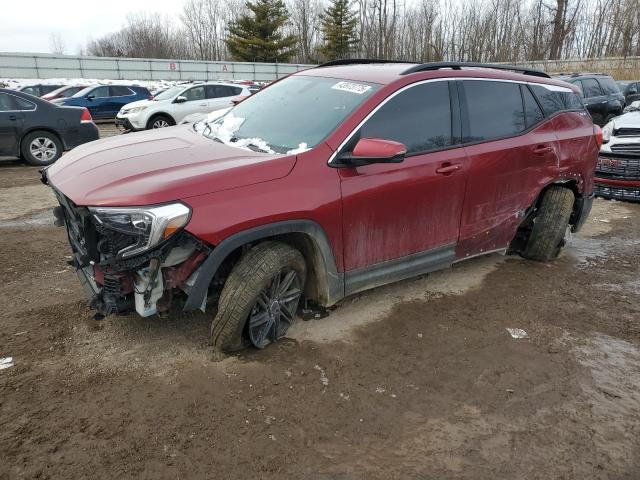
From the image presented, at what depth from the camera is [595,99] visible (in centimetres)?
1489

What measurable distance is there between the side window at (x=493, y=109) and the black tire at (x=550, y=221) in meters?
0.89

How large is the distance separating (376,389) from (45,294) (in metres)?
2.80

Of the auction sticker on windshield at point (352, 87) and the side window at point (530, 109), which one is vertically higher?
the auction sticker on windshield at point (352, 87)

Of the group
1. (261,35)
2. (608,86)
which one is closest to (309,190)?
(608,86)

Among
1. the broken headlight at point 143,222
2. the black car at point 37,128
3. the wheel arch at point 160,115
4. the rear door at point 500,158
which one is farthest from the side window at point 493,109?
the wheel arch at point 160,115

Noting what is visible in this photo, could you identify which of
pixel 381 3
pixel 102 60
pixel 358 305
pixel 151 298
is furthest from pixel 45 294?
pixel 381 3

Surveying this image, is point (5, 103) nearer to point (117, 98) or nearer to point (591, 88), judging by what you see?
point (117, 98)

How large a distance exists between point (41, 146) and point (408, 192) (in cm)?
879

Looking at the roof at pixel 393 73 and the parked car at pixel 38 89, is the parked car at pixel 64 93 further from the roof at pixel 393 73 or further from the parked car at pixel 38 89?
the roof at pixel 393 73

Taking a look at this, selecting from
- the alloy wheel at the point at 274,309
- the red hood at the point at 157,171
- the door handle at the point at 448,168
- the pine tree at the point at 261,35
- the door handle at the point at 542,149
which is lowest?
the alloy wheel at the point at 274,309

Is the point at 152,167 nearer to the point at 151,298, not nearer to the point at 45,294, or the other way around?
the point at 151,298

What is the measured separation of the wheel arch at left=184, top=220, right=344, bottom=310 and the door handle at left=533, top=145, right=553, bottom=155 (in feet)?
7.56

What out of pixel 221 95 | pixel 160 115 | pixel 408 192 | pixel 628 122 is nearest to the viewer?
pixel 408 192

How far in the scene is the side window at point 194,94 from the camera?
15375mm
